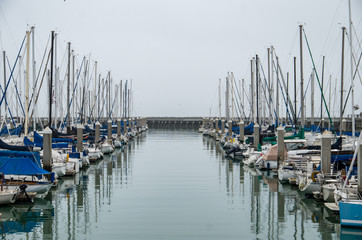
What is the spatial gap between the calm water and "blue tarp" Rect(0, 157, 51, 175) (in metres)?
1.79

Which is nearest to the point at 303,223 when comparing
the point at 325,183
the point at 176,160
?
the point at 325,183

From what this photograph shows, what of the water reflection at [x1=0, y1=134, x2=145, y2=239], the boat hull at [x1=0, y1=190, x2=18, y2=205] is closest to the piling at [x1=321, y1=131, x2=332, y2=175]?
the water reflection at [x1=0, y1=134, x2=145, y2=239]

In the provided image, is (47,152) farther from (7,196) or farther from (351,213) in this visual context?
(351,213)

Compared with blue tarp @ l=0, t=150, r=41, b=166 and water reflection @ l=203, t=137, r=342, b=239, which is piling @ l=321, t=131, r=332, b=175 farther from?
blue tarp @ l=0, t=150, r=41, b=166

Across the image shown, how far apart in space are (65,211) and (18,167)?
3567 mm

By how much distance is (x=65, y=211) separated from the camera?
23.2 metres

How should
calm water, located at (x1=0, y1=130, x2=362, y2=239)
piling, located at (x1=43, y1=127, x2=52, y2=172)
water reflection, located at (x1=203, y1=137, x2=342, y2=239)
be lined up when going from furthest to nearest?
piling, located at (x1=43, y1=127, x2=52, y2=172), water reflection, located at (x1=203, y1=137, x2=342, y2=239), calm water, located at (x1=0, y1=130, x2=362, y2=239)

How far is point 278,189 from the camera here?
1171 inches

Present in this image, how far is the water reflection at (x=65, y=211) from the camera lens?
1931 centimetres

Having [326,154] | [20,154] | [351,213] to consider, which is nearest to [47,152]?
[20,154]

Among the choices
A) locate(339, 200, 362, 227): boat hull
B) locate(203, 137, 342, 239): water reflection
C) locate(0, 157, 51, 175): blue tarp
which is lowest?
locate(203, 137, 342, 239): water reflection

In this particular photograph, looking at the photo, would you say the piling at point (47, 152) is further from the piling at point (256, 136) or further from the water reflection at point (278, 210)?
the piling at point (256, 136)

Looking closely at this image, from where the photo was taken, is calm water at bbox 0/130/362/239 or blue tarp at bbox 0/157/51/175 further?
blue tarp at bbox 0/157/51/175

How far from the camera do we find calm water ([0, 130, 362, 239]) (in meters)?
19.3
